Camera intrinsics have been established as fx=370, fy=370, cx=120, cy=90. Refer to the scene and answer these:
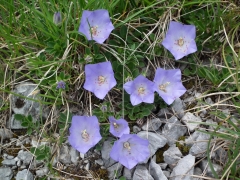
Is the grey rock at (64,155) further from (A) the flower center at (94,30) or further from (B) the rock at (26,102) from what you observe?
(A) the flower center at (94,30)

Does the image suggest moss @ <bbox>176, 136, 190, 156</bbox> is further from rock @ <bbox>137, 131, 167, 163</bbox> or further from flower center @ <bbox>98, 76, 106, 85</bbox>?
flower center @ <bbox>98, 76, 106, 85</bbox>

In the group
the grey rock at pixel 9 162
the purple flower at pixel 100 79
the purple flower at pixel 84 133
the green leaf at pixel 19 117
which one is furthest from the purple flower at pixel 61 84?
the grey rock at pixel 9 162

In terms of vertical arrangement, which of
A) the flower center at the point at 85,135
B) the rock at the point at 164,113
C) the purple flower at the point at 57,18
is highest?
the purple flower at the point at 57,18

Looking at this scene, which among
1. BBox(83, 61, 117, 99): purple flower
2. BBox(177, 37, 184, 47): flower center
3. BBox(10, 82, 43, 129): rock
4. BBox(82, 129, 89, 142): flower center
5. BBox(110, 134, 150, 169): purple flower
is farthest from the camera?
BBox(177, 37, 184, 47): flower center

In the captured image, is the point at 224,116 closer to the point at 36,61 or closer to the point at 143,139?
the point at 143,139

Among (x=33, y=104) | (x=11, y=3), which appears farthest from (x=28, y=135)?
(x=11, y=3)

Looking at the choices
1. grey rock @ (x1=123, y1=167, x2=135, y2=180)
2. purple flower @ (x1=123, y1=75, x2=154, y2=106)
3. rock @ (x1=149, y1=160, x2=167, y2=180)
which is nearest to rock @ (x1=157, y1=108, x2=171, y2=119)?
purple flower @ (x1=123, y1=75, x2=154, y2=106)

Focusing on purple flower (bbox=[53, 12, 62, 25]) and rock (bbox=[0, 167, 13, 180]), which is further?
purple flower (bbox=[53, 12, 62, 25])
